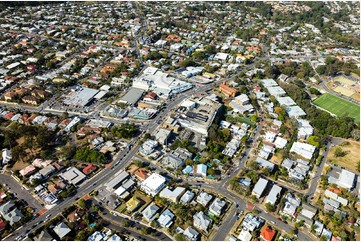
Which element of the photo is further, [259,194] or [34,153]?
[34,153]

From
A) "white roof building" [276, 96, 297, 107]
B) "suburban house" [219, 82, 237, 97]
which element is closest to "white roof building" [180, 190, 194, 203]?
"suburban house" [219, 82, 237, 97]

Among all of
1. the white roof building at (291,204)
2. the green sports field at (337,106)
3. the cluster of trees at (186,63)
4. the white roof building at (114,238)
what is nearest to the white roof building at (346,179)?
the white roof building at (291,204)

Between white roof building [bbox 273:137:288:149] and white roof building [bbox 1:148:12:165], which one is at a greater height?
white roof building [bbox 1:148:12:165]

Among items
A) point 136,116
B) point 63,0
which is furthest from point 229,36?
point 63,0

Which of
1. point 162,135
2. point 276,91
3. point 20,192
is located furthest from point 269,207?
point 276,91

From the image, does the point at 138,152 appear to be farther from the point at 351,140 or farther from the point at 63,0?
the point at 63,0

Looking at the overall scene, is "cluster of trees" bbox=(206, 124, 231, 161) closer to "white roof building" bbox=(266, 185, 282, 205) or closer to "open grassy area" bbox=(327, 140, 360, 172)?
"white roof building" bbox=(266, 185, 282, 205)
